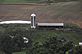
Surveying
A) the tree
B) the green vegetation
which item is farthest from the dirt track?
the tree

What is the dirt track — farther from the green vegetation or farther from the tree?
the tree

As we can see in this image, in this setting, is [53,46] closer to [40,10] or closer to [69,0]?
[40,10]

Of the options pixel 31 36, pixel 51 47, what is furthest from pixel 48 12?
pixel 51 47

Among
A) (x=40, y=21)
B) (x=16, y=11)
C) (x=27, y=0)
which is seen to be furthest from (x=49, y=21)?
(x=27, y=0)

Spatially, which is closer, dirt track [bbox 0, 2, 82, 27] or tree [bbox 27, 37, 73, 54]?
tree [bbox 27, 37, 73, 54]

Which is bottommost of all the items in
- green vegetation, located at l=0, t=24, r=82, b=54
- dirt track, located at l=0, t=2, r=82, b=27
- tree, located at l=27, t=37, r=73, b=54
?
dirt track, located at l=0, t=2, r=82, b=27

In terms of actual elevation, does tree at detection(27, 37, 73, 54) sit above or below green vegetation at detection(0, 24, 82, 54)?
above

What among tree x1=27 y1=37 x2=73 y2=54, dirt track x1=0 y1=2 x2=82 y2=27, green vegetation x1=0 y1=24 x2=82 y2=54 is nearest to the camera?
tree x1=27 y1=37 x2=73 y2=54

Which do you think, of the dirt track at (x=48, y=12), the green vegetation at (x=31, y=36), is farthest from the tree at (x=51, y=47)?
the dirt track at (x=48, y=12)

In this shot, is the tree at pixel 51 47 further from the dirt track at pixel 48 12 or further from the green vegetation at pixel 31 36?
the dirt track at pixel 48 12

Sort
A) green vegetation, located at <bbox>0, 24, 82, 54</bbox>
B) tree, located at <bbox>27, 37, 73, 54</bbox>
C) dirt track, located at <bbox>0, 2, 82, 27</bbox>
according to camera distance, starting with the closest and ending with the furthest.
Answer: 1. tree, located at <bbox>27, 37, 73, 54</bbox>
2. green vegetation, located at <bbox>0, 24, 82, 54</bbox>
3. dirt track, located at <bbox>0, 2, 82, 27</bbox>
